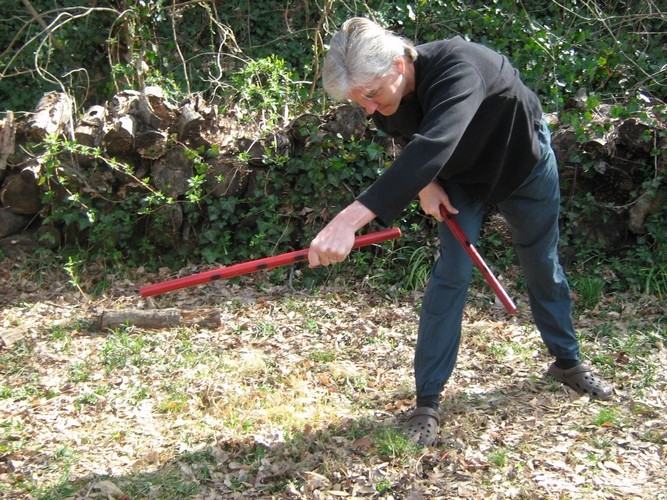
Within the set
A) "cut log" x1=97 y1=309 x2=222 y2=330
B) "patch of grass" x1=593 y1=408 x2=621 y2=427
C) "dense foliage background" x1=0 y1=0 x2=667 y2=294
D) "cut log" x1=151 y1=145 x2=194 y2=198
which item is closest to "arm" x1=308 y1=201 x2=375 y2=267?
"patch of grass" x1=593 y1=408 x2=621 y2=427

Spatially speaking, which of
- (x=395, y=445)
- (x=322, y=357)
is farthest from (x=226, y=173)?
(x=395, y=445)

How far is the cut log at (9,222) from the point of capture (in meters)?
5.97

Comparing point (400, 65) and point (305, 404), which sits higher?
point (400, 65)

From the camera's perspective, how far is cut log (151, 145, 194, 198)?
5.80 metres

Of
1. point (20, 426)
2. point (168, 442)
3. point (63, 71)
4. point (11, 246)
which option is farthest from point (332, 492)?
point (63, 71)

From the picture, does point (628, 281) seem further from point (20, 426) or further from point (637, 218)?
point (20, 426)

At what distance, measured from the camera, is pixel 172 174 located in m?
5.82

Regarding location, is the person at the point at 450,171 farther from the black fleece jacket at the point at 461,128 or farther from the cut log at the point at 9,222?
the cut log at the point at 9,222

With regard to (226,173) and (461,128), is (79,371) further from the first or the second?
(461,128)

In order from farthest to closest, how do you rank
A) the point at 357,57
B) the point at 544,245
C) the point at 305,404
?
the point at 305,404 → the point at 544,245 → the point at 357,57

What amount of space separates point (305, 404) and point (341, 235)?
1571 millimetres

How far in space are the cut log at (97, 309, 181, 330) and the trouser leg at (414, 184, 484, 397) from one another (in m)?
1.97

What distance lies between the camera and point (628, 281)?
17.5 ft

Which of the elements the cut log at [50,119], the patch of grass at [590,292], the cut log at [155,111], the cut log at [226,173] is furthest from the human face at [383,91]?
the cut log at [50,119]
